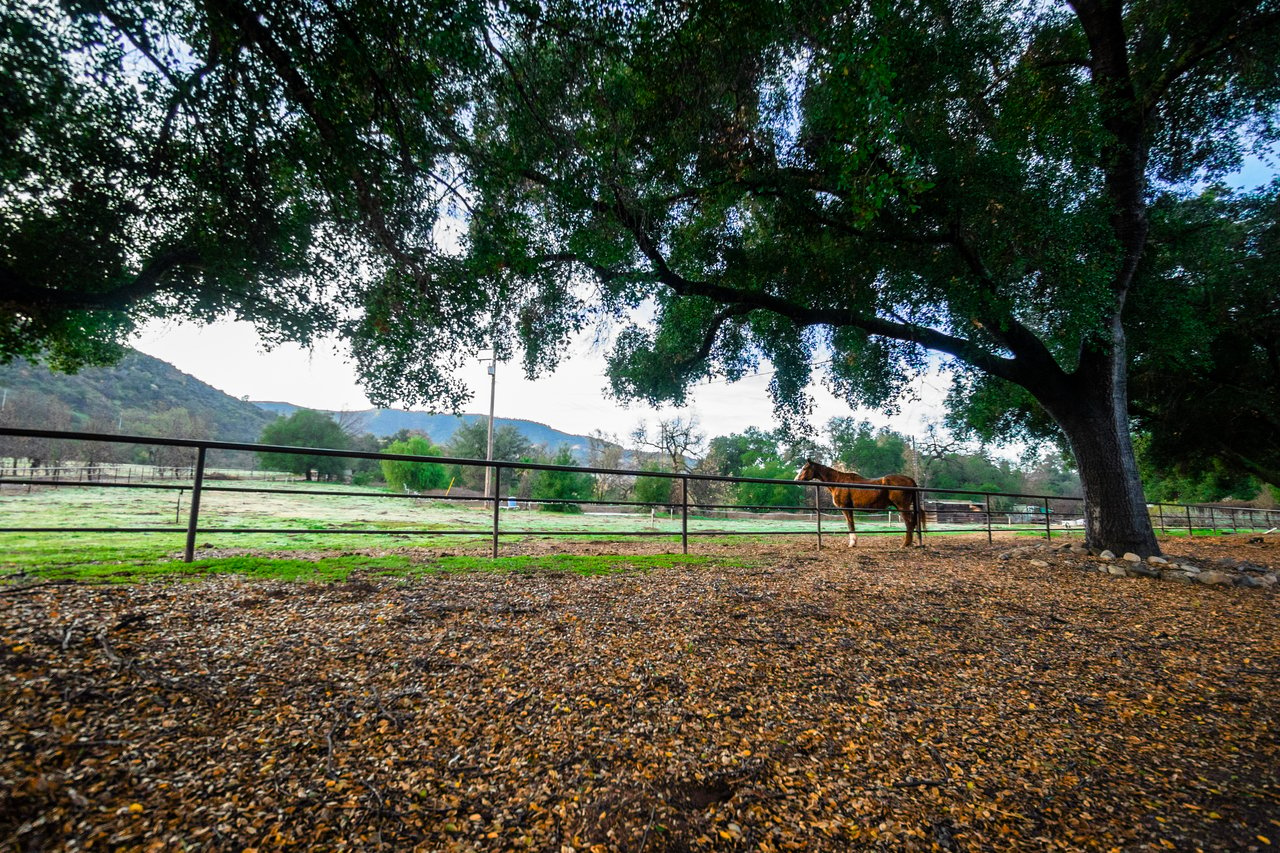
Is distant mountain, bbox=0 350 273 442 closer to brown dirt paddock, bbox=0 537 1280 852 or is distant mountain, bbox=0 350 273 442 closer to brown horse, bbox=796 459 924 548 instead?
brown dirt paddock, bbox=0 537 1280 852

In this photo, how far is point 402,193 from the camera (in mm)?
4215

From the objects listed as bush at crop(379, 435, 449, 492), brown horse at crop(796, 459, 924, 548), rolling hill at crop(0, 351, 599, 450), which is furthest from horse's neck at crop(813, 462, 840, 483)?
bush at crop(379, 435, 449, 492)

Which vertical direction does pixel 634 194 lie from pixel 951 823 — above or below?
above

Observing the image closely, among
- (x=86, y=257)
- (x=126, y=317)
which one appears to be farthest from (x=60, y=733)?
(x=126, y=317)

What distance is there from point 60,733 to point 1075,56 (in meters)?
10.5

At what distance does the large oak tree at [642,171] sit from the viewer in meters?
3.52

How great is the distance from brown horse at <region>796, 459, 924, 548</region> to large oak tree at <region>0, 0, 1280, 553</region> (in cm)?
220

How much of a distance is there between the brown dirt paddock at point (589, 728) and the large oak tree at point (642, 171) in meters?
3.25

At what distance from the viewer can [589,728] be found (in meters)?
1.85

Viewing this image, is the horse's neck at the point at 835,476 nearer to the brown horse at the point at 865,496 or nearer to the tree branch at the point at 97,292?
the brown horse at the point at 865,496

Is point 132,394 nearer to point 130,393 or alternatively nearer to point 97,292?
point 130,393

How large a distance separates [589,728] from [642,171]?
17.8ft

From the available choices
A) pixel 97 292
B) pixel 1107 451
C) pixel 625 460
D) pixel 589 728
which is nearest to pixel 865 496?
pixel 1107 451

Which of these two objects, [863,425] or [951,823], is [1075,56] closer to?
[951,823]
